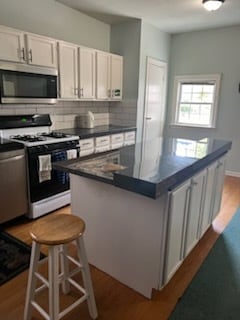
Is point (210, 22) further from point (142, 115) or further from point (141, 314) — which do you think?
point (141, 314)

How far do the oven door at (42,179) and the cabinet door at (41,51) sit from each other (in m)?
1.11

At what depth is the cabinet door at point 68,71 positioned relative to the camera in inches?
131

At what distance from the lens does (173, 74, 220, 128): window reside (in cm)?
485

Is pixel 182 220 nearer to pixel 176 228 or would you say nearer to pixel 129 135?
pixel 176 228

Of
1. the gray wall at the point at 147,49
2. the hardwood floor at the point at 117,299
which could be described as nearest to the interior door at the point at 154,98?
the gray wall at the point at 147,49

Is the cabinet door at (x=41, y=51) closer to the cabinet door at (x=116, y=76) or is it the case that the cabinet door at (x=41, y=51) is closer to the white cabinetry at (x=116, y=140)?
the cabinet door at (x=116, y=76)

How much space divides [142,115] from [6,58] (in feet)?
8.42

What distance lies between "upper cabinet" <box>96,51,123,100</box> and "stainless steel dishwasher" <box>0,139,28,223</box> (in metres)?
1.88

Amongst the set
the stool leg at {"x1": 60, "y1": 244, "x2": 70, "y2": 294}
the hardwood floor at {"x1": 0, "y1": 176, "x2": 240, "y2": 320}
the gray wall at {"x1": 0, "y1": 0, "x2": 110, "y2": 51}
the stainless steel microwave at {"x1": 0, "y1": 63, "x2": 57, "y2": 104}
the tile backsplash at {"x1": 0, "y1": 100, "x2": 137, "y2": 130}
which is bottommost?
the hardwood floor at {"x1": 0, "y1": 176, "x2": 240, "y2": 320}

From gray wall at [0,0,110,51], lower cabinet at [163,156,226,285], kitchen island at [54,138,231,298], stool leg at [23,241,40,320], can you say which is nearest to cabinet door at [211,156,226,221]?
lower cabinet at [163,156,226,285]

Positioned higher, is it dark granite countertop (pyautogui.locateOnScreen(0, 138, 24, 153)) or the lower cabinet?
dark granite countertop (pyautogui.locateOnScreen(0, 138, 24, 153))

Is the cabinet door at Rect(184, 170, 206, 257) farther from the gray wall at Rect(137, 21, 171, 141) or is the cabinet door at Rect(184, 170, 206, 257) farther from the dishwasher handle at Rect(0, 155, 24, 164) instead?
the gray wall at Rect(137, 21, 171, 141)

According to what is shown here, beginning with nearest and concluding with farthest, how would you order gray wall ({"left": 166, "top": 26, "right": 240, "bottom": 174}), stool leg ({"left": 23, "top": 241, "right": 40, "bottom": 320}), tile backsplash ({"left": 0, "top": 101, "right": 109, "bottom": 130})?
stool leg ({"left": 23, "top": 241, "right": 40, "bottom": 320}) → tile backsplash ({"left": 0, "top": 101, "right": 109, "bottom": 130}) → gray wall ({"left": 166, "top": 26, "right": 240, "bottom": 174})

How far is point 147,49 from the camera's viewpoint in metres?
4.43
